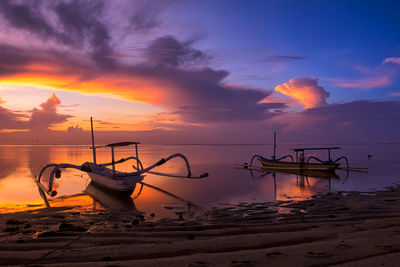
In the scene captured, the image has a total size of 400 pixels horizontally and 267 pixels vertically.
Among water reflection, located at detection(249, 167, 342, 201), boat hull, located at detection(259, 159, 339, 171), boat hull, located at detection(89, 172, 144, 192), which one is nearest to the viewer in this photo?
boat hull, located at detection(89, 172, 144, 192)

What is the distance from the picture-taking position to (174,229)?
9.10 m

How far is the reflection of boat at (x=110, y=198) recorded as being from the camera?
16.2 meters

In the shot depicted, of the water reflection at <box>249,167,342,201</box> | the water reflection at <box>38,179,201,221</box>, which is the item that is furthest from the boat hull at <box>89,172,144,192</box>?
the water reflection at <box>249,167,342,201</box>

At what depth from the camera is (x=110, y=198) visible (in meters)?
18.5

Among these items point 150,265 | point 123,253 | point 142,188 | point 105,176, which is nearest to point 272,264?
point 150,265

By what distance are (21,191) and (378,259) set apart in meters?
24.3

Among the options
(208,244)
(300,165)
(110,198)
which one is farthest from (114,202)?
(300,165)

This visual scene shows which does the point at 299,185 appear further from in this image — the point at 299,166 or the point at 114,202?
the point at 114,202

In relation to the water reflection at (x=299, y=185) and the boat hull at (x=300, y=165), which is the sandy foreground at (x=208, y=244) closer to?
the water reflection at (x=299, y=185)

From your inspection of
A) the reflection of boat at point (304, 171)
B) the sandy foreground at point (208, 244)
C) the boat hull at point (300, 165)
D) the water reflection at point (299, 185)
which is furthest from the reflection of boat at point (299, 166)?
the sandy foreground at point (208, 244)

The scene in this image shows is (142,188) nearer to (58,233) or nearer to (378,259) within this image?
(58,233)

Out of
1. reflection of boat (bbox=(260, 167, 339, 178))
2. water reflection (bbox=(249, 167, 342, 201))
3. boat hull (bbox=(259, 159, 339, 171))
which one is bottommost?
reflection of boat (bbox=(260, 167, 339, 178))

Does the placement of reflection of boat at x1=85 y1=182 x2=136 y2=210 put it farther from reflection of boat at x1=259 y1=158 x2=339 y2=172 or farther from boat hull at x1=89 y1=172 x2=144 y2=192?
reflection of boat at x1=259 y1=158 x2=339 y2=172

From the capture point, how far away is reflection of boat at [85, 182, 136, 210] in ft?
53.2
